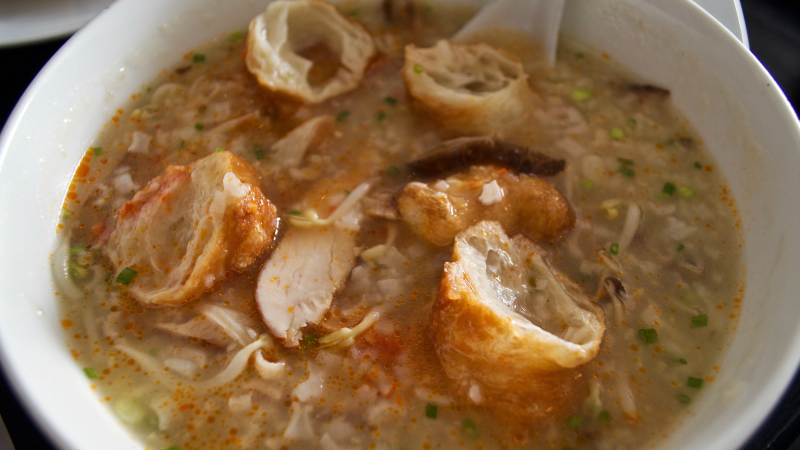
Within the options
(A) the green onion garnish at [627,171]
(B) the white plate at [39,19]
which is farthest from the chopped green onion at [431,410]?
(B) the white plate at [39,19]

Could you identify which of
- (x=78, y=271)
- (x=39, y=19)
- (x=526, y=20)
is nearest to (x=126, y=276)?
(x=78, y=271)

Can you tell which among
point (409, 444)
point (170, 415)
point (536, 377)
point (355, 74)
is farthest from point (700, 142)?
point (170, 415)

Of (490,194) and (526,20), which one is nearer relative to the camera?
(490,194)

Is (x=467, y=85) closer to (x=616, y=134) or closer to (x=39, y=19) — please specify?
(x=616, y=134)

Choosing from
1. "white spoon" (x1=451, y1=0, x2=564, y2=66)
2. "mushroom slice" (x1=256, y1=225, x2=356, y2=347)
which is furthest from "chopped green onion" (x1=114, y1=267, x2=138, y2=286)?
"white spoon" (x1=451, y1=0, x2=564, y2=66)

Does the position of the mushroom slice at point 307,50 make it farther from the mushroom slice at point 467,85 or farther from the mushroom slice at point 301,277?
the mushroom slice at point 301,277

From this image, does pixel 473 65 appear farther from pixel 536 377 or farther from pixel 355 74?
pixel 536 377

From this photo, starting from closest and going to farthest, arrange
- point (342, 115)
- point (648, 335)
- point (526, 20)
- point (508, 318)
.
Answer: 1. point (508, 318)
2. point (648, 335)
3. point (342, 115)
4. point (526, 20)

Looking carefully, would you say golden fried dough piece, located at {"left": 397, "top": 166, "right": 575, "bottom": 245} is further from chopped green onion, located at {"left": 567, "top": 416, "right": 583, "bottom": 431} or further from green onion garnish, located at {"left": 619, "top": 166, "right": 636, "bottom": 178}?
chopped green onion, located at {"left": 567, "top": 416, "right": 583, "bottom": 431}
